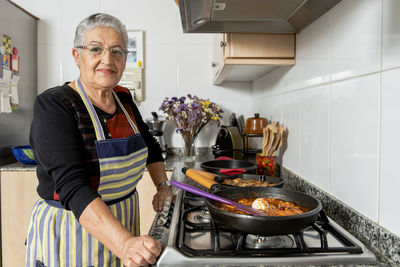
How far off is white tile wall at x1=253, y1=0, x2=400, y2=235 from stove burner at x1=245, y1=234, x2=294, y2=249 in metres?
0.23

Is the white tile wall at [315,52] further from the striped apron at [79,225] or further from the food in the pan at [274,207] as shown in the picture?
the striped apron at [79,225]

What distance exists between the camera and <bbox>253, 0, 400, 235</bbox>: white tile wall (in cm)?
71

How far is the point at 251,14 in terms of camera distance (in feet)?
3.77

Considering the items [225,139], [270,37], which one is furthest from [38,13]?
[270,37]

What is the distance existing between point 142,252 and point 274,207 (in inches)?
14.3

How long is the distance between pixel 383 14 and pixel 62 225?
1.14m

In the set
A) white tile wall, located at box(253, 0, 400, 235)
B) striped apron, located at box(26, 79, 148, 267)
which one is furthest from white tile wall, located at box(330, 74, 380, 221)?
striped apron, located at box(26, 79, 148, 267)

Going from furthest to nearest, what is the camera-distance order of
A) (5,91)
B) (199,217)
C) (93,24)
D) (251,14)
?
(5,91) < (251,14) < (93,24) < (199,217)

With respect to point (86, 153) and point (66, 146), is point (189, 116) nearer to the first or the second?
point (86, 153)

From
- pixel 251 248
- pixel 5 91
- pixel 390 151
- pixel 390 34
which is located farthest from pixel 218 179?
pixel 5 91

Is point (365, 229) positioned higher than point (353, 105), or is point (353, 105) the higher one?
point (353, 105)

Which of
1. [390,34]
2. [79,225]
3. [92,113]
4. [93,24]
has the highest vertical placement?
[93,24]

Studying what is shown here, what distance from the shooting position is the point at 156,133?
Result: 90.3 inches

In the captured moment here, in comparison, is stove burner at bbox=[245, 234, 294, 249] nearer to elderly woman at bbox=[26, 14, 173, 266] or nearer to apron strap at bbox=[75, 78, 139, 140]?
elderly woman at bbox=[26, 14, 173, 266]
